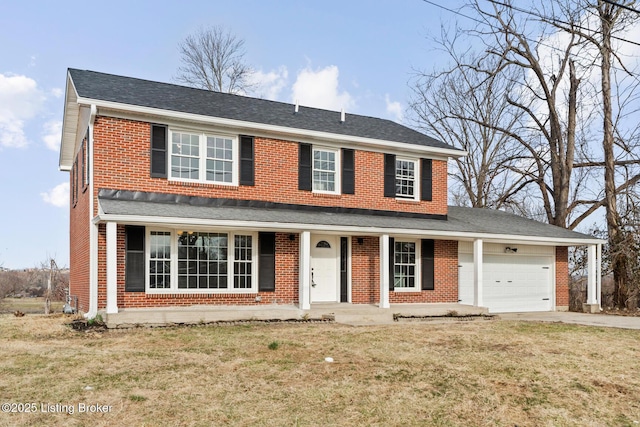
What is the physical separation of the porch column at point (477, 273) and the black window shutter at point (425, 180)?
2.20m

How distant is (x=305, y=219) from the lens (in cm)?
1445

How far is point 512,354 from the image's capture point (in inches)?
380

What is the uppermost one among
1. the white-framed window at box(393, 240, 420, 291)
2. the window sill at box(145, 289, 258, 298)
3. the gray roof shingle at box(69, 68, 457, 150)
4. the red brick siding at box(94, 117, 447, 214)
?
the gray roof shingle at box(69, 68, 457, 150)

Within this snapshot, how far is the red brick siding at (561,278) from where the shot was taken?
19.4 metres

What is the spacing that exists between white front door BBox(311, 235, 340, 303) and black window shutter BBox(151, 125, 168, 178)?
4.66 metres

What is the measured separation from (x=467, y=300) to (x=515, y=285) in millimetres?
2106

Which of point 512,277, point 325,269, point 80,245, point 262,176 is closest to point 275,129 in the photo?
point 262,176

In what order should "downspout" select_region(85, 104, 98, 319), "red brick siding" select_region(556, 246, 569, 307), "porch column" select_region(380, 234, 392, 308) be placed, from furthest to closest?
"red brick siding" select_region(556, 246, 569, 307)
"porch column" select_region(380, 234, 392, 308)
"downspout" select_region(85, 104, 98, 319)

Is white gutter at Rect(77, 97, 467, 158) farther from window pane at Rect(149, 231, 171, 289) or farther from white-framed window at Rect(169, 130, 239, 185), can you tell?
window pane at Rect(149, 231, 171, 289)


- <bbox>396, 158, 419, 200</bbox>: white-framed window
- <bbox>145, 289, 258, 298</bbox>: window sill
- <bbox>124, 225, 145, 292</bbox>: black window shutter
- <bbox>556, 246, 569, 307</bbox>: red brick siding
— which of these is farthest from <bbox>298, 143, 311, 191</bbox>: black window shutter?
<bbox>556, 246, 569, 307</bbox>: red brick siding

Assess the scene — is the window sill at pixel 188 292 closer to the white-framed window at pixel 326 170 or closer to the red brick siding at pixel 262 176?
the red brick siding at pixel 262 176

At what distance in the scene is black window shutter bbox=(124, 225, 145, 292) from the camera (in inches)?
506

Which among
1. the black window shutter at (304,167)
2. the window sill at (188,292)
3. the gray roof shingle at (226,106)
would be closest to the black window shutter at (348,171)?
the gray roof shingle at (226,106)

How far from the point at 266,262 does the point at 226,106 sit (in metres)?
4.97
